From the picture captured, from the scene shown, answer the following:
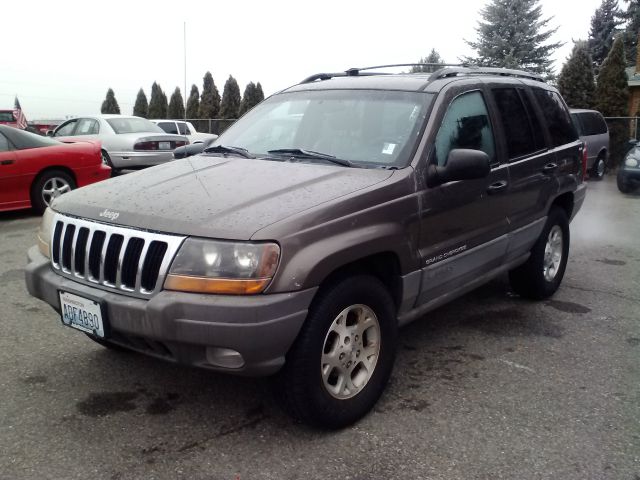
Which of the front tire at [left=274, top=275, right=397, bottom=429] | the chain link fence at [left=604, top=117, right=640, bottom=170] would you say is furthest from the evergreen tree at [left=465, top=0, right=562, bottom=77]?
the front tire at [left=274, top=275, right=397, bottom=429]

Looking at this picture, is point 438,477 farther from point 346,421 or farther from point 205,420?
point 205,420

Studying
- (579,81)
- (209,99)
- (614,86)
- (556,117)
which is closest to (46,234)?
(556,117)

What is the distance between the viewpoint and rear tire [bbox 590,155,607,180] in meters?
16.2

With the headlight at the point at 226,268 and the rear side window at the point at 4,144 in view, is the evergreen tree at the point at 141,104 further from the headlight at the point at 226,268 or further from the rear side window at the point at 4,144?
the headlight at the point at 226,268

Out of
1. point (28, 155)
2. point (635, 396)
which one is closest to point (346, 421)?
point (635, 396)

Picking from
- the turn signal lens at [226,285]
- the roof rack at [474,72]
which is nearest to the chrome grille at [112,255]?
the turn signal lens at [226,285]

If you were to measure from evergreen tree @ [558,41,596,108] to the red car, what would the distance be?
16.7 metres

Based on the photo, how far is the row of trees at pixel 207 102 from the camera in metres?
30.6

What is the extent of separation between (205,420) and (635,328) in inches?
130

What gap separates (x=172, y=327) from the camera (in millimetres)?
2627

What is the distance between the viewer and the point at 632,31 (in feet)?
141

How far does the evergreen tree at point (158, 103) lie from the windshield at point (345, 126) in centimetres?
3313

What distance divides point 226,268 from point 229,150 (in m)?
1.66

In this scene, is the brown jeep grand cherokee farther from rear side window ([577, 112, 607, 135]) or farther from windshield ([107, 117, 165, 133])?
rear side window ([577, 112, 607, 135])
